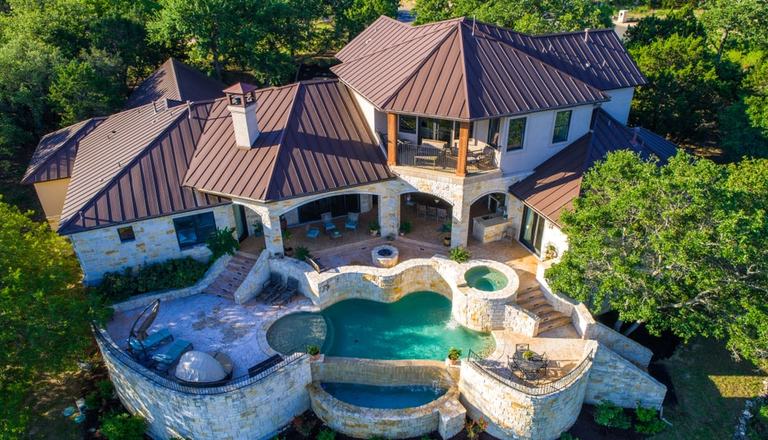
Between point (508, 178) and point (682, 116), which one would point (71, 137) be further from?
point (682, 116)

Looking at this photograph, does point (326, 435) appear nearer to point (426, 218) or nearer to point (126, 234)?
point (126, 234)

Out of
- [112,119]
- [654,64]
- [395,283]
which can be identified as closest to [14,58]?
[112,119]

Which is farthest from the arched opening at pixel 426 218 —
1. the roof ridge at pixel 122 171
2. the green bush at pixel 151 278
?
the roof ridge at pixel 122 171

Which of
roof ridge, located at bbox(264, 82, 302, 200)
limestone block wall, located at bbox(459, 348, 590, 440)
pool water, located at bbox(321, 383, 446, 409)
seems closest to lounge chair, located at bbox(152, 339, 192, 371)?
pool water, located at bbox(321, 383, 446, 409)

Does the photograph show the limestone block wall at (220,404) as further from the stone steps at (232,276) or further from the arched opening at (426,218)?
the arched opening at (426,218)

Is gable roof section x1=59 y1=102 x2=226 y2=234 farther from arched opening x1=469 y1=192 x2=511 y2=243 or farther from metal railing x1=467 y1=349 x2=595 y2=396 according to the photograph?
metal railing x1=467 y1=349 x2=595 y2=396

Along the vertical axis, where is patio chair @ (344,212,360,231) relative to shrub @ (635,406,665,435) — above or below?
above
